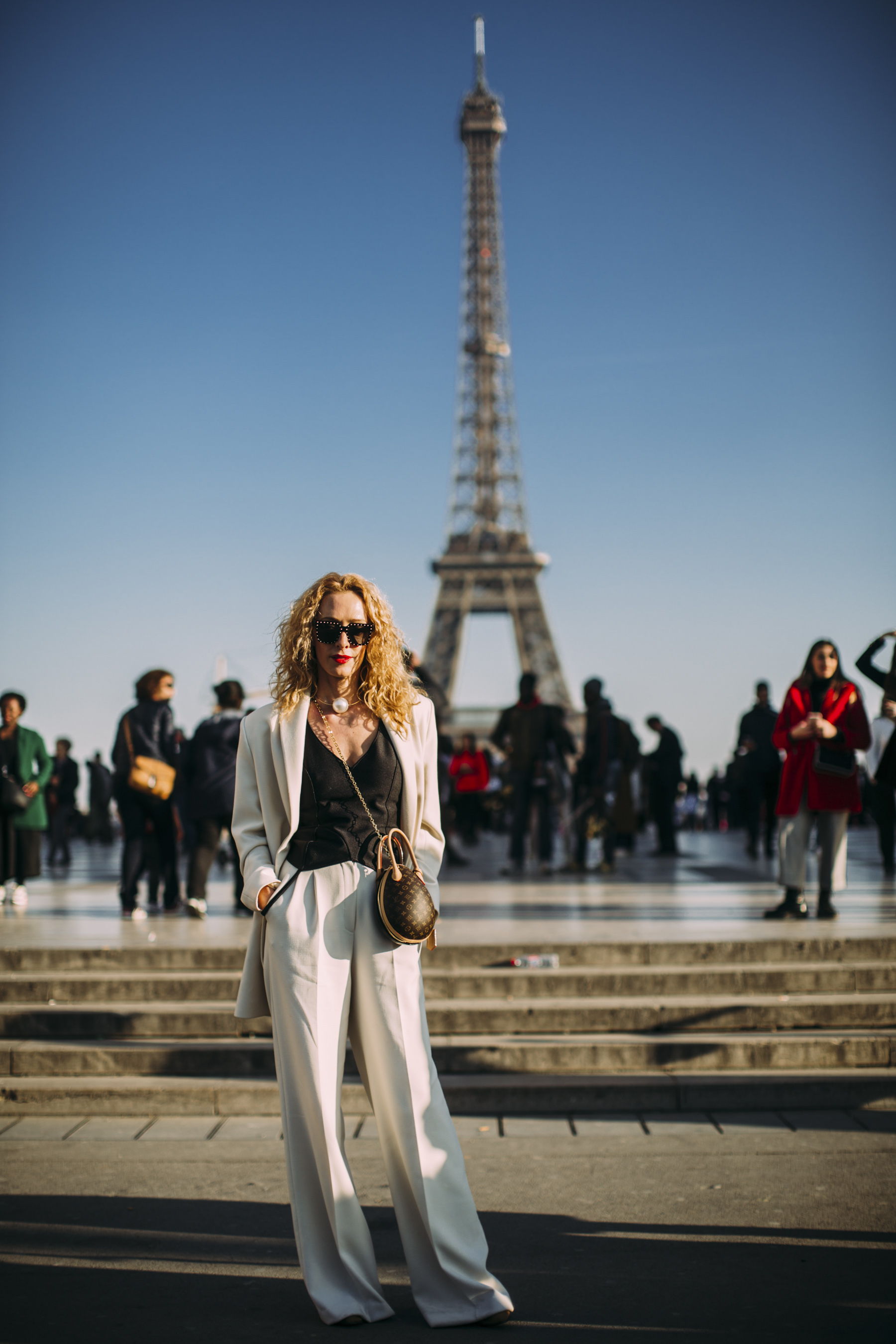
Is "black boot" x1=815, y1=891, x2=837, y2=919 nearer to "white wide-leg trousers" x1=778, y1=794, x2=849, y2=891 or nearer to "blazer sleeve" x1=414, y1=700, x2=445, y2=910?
"white wide-leg trousers" x1=778, y1=794, x2=849, y2=891

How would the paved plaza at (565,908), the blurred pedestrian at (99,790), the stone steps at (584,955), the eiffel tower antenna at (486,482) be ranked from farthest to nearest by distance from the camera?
1. the eiffel tower antenna at (486,482)
2. the blurred pedestrian at (99,790)
3. the paved plaza at (565,908)
4. the stone steps at (584,955)

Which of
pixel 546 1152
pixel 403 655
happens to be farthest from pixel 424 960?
pixel 403 655

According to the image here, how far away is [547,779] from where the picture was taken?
34.3 ft

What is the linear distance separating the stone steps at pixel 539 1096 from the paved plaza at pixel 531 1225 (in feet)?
0.11

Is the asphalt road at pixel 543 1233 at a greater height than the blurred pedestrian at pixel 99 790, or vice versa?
the blurred pedestrian at pixel 99 790

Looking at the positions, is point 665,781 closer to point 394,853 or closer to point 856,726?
point 856,726

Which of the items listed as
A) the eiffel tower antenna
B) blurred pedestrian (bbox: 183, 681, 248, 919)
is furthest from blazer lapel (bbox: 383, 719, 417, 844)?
the eiffel tower antenna

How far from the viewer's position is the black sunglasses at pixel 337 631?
9.59ft

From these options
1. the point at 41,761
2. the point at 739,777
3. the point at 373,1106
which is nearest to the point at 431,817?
the point at 373,1106

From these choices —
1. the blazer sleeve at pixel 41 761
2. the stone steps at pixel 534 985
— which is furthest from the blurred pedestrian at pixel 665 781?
the stone steps at pixel 534 985

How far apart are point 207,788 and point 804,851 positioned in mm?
Result: 3877

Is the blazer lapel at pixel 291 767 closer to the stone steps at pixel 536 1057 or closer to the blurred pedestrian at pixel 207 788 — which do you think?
the stone steps at pixel 536 1057

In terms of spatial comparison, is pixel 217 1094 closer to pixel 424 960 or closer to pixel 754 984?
pixel 424 960

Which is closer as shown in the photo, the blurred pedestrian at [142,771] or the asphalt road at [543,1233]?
the asphalt road at [543,1233]
